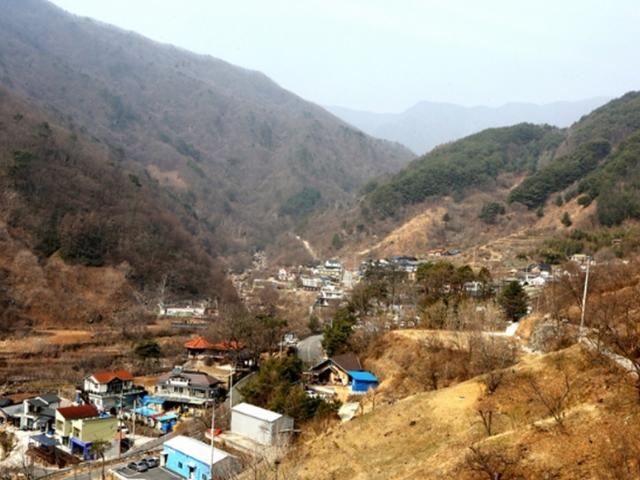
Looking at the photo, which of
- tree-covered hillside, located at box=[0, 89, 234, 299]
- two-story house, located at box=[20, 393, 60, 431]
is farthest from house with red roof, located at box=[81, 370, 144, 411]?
tree-covered hillside, located at box=[0, 89, 234, 299]

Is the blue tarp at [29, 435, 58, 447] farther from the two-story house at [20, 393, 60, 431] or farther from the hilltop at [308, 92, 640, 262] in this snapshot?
the hilltop at [308, 92, 640, 262]

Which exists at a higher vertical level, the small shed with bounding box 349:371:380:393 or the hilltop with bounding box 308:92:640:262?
the hilltop with bounding box 308:92:640:262

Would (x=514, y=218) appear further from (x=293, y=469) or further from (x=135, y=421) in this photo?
(x=293, y=469)

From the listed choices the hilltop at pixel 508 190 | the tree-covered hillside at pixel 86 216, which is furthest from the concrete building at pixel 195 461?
the hilltop at pixel 508 190

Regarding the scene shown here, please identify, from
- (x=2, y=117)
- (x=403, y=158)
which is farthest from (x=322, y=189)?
(x=2, y=117)

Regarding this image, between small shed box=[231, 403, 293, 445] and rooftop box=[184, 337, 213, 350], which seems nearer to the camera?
small shed box=[231, 403, 293, 445]

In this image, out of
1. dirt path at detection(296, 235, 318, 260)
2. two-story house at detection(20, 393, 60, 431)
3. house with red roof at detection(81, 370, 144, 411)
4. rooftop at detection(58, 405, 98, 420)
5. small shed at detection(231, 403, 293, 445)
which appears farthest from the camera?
dirt path at detection(296, 235, 318, 260)
